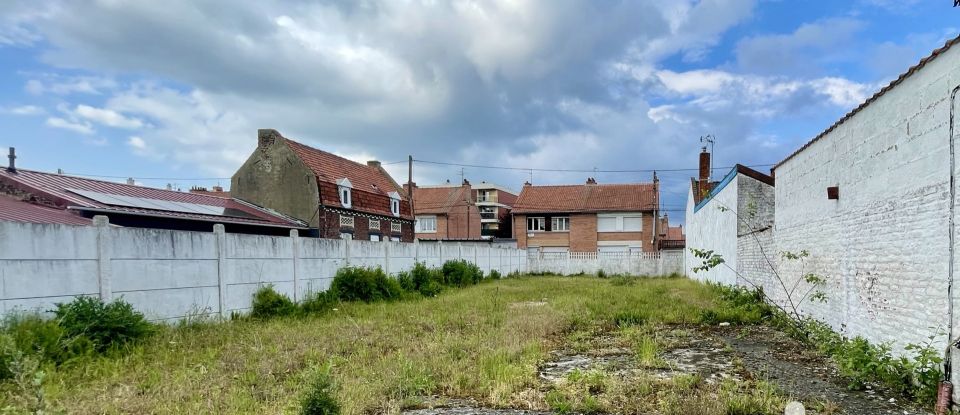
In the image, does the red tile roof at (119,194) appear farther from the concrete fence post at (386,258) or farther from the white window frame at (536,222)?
the white window frame at (536,222)

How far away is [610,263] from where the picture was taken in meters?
26.8

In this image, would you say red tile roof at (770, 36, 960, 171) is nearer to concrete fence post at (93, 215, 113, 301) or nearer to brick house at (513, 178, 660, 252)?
concrete fence post at (93, 215, 113, 301)

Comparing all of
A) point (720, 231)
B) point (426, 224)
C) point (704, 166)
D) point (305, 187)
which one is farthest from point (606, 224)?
point (305, 187)

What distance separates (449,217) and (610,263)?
19.6 meters

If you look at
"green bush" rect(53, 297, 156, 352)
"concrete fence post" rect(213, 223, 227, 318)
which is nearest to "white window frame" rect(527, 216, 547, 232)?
"concrete fence post" rect(213, 223, 227, 318)

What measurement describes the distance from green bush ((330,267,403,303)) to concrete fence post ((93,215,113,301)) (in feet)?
16.4

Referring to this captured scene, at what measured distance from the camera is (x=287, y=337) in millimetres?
7113

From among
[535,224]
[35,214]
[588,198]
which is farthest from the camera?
[535,224]

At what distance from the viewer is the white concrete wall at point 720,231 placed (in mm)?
13133

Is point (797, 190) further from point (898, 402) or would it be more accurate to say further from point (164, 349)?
point (164, 349)

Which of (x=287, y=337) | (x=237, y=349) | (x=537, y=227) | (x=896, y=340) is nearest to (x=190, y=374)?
(x=237, y=349)

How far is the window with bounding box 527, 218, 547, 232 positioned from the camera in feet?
119

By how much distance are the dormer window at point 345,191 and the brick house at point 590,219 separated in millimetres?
12931

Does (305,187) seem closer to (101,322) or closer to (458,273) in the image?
(458,273)
